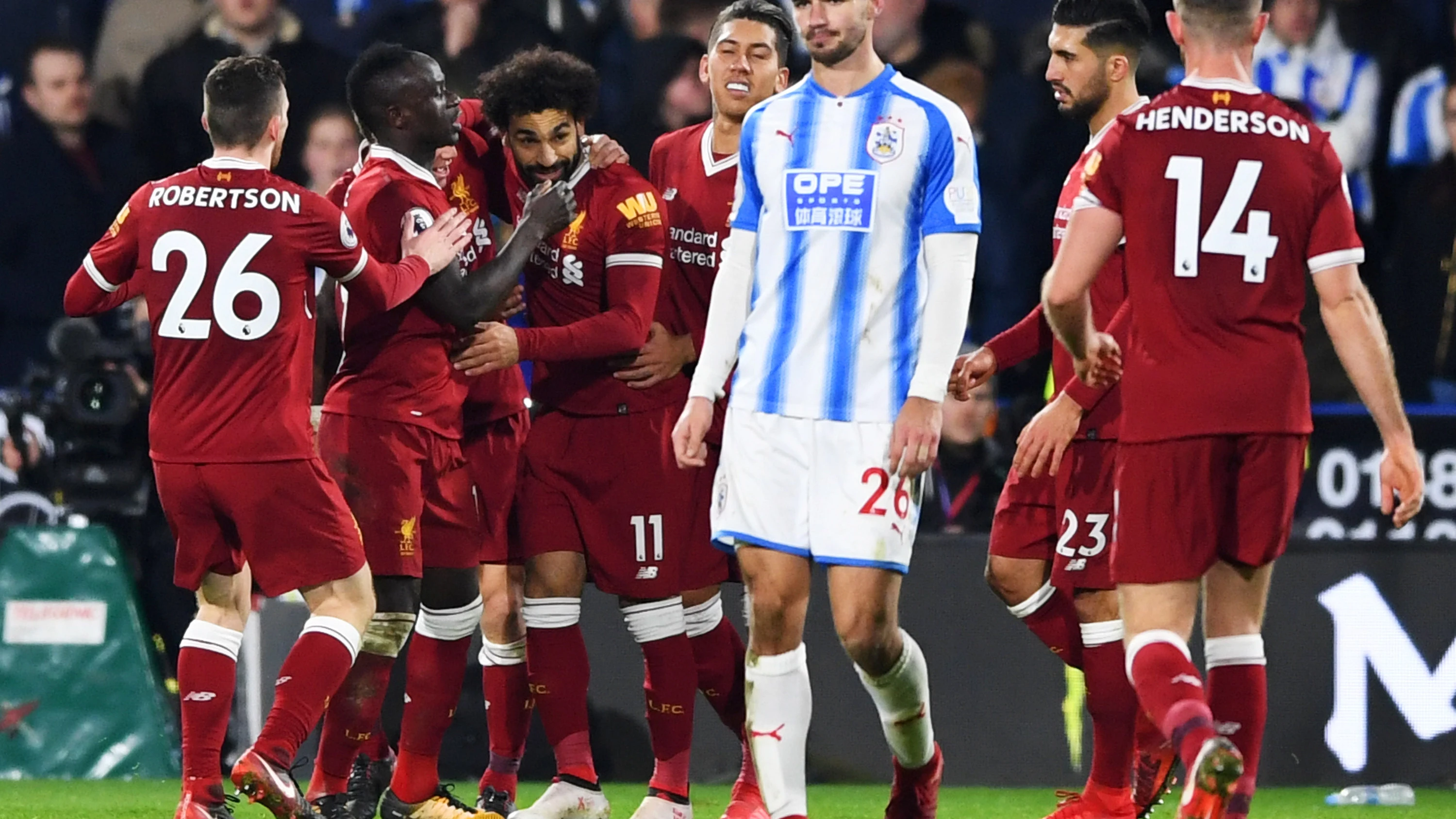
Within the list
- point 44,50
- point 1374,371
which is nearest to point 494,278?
point 1374,371

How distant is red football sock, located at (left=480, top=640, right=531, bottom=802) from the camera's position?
19.4 feet

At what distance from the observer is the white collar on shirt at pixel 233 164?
512cm

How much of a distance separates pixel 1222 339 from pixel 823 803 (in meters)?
2.99

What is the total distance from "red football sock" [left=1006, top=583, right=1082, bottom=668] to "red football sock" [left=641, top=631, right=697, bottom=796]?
3.42 feet

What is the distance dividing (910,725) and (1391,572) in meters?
3.04

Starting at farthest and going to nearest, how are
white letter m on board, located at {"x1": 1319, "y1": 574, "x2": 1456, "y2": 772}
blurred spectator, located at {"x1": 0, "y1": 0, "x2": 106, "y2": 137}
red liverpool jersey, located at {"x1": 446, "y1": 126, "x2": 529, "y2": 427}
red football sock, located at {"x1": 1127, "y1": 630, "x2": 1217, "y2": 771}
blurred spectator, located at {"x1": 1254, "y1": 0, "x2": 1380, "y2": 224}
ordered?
blurred spectator, located at {"x1": 0, "y1": 0, "x2": 106, "y2": 137}, blurred spectator, located at {"x1": 1254, "y1": 0, "x2": 1380, "y2": 224}, white letter m on board, located at {"x1": 1319, "y1": 574, "x2": 1456, "y2": 772}, red liverpool jersey, located at {"x1": 446, "y1": 126, "x2": 529, "y2": 427}, red football sock, located at {"x1": 1127, "y1": 630, "x2": 1217, "y2": 771}

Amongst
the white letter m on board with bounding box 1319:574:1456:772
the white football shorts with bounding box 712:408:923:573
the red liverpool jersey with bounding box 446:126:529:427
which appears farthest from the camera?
the white letter m on board with bounding box 1319:574:1456:772

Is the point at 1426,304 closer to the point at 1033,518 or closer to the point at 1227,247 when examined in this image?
the point at 1033,518

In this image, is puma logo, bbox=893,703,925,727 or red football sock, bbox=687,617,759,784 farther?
red football sock, bbox=687,617,759,784

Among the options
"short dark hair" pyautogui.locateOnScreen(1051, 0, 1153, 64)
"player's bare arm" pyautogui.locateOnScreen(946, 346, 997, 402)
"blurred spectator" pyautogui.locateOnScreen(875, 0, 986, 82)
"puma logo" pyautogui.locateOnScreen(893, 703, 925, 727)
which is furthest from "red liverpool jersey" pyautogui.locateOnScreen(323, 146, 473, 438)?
"blurred spectator" pyautogui.locateOnScreen(875, 0, 986, 82)

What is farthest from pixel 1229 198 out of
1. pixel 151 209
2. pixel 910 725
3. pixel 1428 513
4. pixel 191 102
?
pixel 191 102

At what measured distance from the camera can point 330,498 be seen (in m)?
5.11

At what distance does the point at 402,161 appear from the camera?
559cm

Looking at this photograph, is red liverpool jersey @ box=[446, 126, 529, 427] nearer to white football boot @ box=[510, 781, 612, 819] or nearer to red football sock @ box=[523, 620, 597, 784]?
red football sock @ box=[523, 620, 597, 784]
